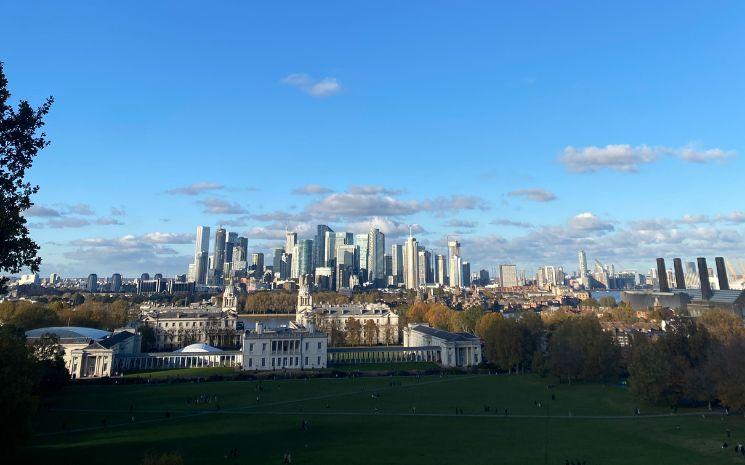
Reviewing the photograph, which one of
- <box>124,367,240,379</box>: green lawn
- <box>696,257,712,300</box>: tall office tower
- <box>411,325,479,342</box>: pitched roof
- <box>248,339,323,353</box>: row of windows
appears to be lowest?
<box>124,367,240,379</box>: green lawn

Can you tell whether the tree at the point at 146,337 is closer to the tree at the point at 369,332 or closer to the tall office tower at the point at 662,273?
the tree at the point at 369,332

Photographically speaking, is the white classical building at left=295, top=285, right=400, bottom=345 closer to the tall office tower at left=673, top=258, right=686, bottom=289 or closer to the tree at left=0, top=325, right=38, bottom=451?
the tree at left=0, top=325, right=38, bottom=451

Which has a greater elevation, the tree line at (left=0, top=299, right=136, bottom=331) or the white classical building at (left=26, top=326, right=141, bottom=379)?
the tree line at (left=0, top=299, right=136, bottom=331)

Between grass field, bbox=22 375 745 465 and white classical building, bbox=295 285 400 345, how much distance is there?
54189 millimetres

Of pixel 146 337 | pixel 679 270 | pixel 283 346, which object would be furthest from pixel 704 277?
pixel 146 337

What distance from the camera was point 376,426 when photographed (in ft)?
138

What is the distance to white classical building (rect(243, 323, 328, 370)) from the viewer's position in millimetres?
80500

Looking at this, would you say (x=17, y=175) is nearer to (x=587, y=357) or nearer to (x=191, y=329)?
(x=587, y=357)

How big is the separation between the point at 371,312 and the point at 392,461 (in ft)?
338

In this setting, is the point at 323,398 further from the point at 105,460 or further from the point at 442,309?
the point at 442,309

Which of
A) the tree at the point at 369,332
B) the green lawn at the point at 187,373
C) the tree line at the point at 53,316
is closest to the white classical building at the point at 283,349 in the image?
the green lawn at the point at 187,373

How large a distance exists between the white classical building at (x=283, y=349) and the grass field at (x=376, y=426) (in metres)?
16.4

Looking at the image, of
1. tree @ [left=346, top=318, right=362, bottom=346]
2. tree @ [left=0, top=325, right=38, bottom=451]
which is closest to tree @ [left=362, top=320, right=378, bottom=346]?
tree @ [left=346, top=318, right=362, bottom=346]

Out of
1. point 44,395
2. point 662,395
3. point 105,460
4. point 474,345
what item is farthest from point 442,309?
point 105,460
